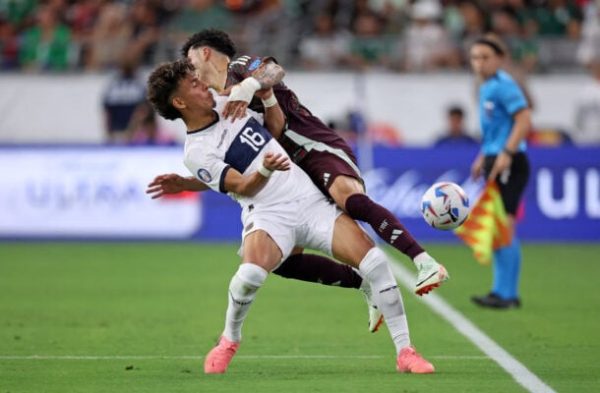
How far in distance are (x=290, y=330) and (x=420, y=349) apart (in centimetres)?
134

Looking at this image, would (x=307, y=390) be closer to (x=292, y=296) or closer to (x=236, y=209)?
(x=292, y=296)

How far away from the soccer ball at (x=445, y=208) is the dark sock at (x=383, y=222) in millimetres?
426

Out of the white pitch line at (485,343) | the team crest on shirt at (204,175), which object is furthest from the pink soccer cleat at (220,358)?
the white pitch line at (485,343)

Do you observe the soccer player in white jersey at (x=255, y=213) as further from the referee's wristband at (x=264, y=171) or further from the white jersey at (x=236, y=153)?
the referee's wristband at (x=264, y=171)

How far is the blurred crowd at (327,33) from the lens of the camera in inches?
841

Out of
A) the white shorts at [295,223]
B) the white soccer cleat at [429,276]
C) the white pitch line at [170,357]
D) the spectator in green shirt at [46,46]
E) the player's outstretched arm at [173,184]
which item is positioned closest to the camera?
the white soccer cleat at [429,276]

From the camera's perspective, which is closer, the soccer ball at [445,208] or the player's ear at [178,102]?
the player's ear at [178,102]

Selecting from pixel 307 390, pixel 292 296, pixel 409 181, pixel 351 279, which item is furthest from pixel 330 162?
pixel 409 181

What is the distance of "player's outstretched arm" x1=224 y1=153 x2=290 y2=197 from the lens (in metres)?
7.30

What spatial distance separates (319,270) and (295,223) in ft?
2.00

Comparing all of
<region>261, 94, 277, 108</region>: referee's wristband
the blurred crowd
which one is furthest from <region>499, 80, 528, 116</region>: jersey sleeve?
A: the blurred crowd

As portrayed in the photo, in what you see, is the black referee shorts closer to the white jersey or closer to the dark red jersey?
the dark red jersey

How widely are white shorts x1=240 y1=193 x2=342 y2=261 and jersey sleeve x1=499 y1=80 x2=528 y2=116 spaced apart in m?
3.79

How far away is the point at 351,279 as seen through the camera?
8.32 meters
